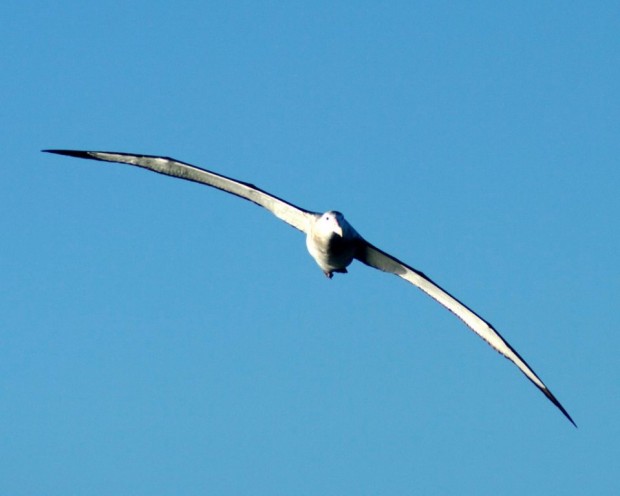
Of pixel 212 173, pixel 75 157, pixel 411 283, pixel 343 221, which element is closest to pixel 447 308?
pixel 411 283

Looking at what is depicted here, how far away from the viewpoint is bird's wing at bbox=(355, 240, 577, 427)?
38.2m

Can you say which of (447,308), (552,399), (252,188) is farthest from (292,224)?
(552,399)

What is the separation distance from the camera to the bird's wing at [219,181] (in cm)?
3750

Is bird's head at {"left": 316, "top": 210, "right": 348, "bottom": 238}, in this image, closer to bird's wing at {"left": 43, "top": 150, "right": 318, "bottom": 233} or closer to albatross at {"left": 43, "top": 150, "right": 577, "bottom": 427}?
albatross at {"left": 43, "top": 150, "right": 577, "bottom": 427}

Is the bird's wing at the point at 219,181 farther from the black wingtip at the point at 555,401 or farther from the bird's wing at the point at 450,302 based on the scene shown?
the black wingtip at the point at 555,401

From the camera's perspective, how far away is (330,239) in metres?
36.3

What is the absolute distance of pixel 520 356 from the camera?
39.2 metres

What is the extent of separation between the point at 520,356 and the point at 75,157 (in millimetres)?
11345

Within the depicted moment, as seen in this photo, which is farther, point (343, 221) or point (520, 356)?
point (520, 356)

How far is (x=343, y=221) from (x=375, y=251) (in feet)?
6.36

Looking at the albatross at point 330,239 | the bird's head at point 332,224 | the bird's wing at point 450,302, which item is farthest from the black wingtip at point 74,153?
the bird's wing at point 450,302

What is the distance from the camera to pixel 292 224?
125ft

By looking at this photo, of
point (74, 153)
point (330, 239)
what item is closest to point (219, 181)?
point (330, 239)

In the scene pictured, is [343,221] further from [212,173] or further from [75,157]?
[75,157]
